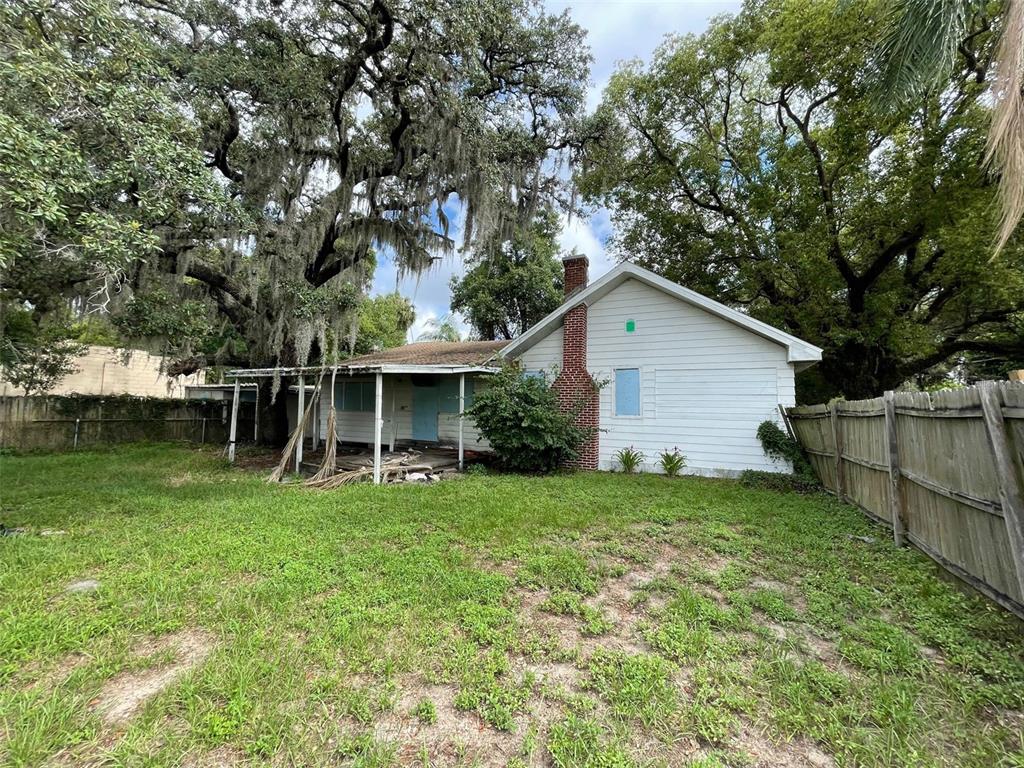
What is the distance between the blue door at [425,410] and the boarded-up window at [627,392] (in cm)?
501

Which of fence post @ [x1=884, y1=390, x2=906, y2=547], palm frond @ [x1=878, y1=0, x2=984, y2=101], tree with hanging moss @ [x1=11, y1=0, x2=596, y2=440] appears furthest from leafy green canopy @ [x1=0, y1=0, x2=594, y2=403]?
fence post @ [x1=884, y1=390, x2=906, y2=547]

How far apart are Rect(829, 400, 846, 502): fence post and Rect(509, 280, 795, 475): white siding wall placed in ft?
4.87

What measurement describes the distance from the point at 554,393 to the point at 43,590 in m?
7.72

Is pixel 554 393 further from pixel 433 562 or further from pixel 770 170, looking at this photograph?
pixel 770 170

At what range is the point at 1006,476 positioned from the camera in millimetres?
2605

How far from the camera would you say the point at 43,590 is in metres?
3.48

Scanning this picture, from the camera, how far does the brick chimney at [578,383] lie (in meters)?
9.41

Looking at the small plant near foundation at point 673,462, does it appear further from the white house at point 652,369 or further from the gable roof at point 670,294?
the gable roof at point 670,294

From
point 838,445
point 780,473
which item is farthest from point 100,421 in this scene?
point 838,445

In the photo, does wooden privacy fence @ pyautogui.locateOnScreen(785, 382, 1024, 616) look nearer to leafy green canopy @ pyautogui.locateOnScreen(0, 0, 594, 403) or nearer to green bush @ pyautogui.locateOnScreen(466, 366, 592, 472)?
green bush @ pyautogui.locateOnScreen(466, 366, 592, 472)

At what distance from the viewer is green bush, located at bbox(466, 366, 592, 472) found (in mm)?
8664

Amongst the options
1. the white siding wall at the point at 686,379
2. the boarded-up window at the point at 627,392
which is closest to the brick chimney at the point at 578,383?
the white siding wall at the point at 686,379

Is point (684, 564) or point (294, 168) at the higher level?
point (294, 168)

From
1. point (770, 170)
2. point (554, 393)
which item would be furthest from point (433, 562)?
point (770, 170)
